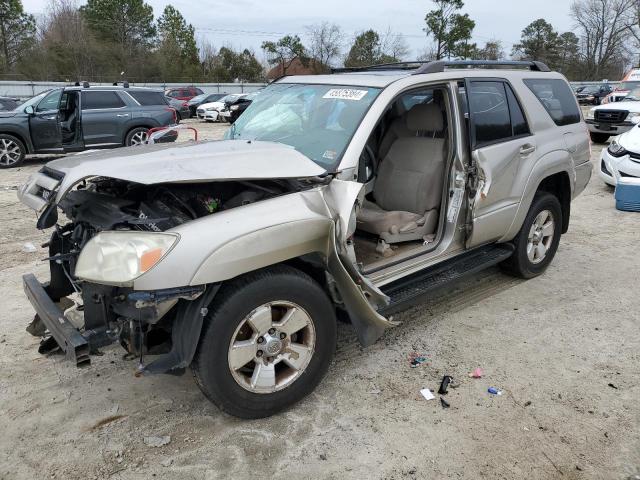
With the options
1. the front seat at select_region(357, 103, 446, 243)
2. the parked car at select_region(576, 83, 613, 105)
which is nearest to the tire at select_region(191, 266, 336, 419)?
the front seat at select_region(357, 103, 446, 243)

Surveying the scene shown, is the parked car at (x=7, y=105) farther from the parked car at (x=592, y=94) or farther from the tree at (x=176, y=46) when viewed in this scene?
the tree at (x=176, y=46)

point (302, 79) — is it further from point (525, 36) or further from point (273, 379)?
point (525, 36)

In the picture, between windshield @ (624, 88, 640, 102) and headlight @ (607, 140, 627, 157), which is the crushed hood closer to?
headlight @ (607, 140, 627, 157)

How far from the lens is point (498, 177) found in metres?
4.09

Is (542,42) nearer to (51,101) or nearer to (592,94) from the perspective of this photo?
(592,94)

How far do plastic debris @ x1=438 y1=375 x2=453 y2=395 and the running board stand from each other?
1.76 ft

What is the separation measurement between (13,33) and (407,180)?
5154cm

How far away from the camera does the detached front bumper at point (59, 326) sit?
2529 millimetres

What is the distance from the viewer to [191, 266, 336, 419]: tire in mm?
2607

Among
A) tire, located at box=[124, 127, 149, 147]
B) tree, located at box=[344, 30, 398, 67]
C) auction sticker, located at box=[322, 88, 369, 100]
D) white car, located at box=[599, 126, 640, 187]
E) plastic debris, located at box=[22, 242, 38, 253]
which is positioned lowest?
plastic debris, located at box=[22, 242, 38, 253]

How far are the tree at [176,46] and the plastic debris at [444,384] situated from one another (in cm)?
5036

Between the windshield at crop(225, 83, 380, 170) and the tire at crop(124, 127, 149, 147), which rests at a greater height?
the windshield at crop(225, 83, 380, 170)

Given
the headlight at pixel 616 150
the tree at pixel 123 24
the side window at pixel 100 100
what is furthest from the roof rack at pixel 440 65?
the tree at pixel 123 24

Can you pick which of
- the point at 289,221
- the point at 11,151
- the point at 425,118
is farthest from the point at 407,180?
the point at 11,151
